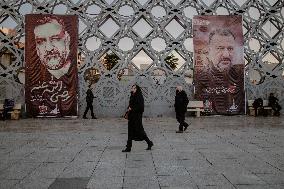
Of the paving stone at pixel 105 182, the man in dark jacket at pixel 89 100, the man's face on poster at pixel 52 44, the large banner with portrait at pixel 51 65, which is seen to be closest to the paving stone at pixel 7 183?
the paving stone at pixel 105 182

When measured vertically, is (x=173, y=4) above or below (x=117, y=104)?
above

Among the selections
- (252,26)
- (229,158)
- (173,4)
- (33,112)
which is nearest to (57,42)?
(33,112)

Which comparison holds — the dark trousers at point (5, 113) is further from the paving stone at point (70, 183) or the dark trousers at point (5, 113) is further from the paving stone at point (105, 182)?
the paving stone at point (105, 182)

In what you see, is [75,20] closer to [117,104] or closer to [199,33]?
[117,104]

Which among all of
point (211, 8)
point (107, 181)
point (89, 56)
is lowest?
point (107, 181)

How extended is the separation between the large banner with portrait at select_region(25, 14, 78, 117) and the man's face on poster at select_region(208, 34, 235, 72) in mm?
8155

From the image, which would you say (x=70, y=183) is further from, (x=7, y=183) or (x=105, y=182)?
(x=7, y=183)

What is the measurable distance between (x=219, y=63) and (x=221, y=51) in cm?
74

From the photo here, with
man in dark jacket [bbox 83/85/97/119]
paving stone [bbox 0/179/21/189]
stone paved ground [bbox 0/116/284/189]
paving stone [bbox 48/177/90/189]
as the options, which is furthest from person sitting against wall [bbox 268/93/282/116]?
paving stone [bbox 0/179/21/189]

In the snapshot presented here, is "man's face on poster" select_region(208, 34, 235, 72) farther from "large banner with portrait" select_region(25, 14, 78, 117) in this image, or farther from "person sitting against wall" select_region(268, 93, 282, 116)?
"large banner with portrait" select_region(25, 14, 78, 117)

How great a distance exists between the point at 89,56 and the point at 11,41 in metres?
4.76

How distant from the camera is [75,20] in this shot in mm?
21516

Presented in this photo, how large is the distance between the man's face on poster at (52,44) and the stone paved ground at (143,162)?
377 inches

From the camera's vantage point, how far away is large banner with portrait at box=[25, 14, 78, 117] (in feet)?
68.5
